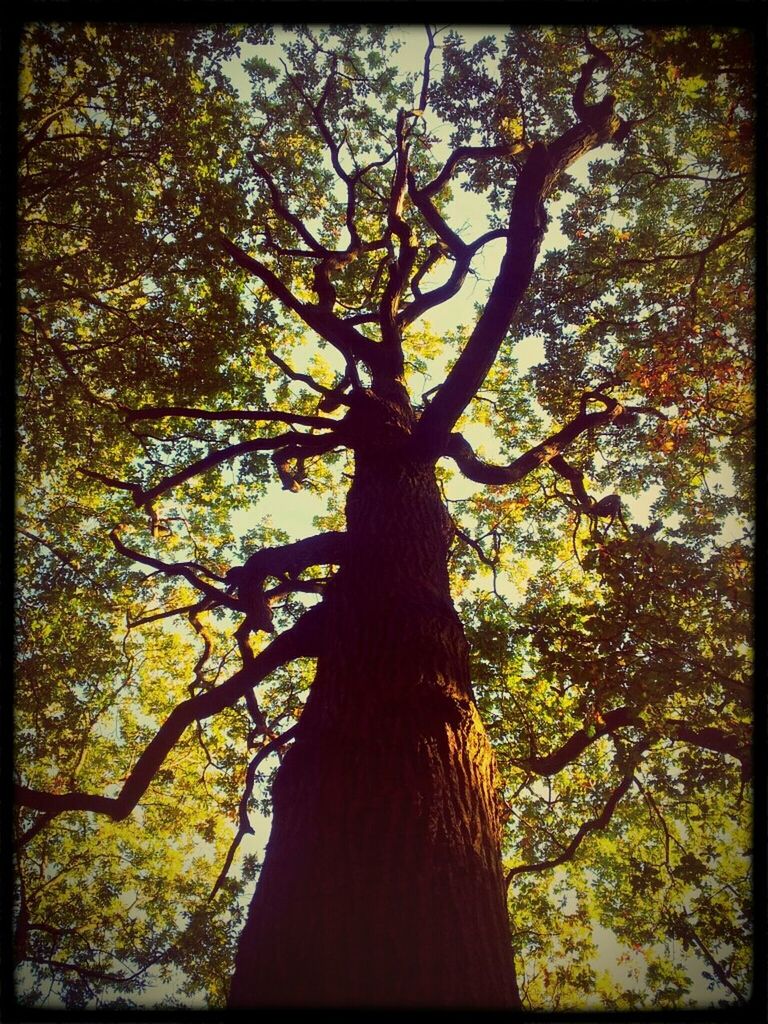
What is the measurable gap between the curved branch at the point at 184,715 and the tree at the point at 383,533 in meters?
0.02

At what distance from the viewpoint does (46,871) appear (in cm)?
780

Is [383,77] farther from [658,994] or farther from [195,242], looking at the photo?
[658,994]

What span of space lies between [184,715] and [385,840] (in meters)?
1.92

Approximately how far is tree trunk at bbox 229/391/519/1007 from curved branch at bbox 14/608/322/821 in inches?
12.3

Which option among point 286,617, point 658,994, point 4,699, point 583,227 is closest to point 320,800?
point 4,699

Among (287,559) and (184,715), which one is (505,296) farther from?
(184,715)

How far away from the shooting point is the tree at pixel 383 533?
7.67ft

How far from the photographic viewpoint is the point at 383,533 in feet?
12.2

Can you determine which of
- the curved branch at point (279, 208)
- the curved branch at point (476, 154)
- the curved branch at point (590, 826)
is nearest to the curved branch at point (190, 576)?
the curved branch at point (590, 826)

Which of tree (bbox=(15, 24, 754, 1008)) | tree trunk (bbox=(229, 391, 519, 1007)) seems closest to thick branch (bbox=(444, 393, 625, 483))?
tree (bbox=(15, 24, 754, 1008))

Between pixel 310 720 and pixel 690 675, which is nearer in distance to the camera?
pixel 310 720

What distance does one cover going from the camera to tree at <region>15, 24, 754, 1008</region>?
2.34 meters

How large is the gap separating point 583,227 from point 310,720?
717 cm

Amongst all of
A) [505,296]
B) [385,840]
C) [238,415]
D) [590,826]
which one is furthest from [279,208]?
[590,826]
